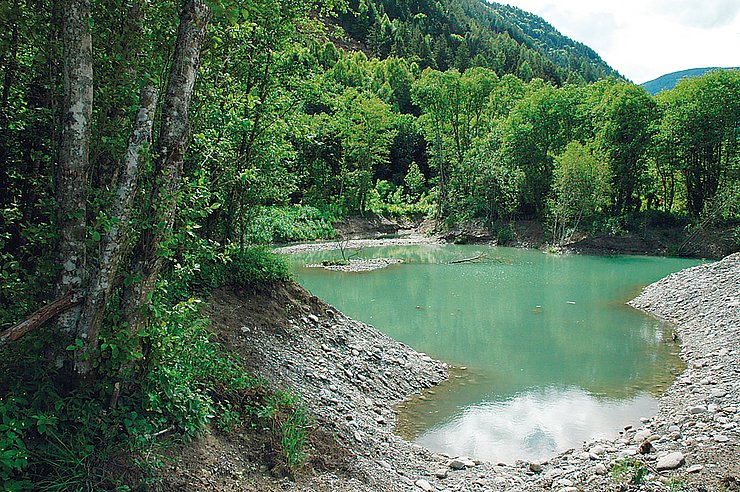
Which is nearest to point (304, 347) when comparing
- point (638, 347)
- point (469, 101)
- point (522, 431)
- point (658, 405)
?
point (522, 431)

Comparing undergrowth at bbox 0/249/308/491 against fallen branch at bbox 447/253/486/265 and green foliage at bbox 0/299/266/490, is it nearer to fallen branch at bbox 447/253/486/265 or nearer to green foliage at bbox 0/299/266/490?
green foliage at bbox 0/299/266/490

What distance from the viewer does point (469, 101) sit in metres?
50.9

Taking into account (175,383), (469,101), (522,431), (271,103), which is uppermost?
(469,101)

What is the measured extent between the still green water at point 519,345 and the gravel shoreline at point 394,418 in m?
0.59

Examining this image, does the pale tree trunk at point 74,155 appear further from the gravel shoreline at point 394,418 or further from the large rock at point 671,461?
the large rock at point 671,461

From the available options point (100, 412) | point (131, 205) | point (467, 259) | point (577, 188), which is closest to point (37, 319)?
point (100, 412)

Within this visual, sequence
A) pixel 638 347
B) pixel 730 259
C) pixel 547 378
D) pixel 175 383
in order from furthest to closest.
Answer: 1. pixel 730 259
2. pixel 638 347
3. pixel 547 378
4. pixel 175 383

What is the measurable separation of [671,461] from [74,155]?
797 cm

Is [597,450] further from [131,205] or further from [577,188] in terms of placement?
[577,188]

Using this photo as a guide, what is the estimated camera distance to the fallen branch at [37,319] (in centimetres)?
466

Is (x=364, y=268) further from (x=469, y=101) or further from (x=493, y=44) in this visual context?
(x=493, y=44)

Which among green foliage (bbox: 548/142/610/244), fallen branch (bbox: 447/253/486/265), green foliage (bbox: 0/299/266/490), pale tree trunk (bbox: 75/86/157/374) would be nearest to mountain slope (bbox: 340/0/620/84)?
green foliage (bbox: 548/142/610/244)

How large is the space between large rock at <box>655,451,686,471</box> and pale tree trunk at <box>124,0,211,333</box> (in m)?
6.75

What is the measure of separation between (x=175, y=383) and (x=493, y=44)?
405 ft
